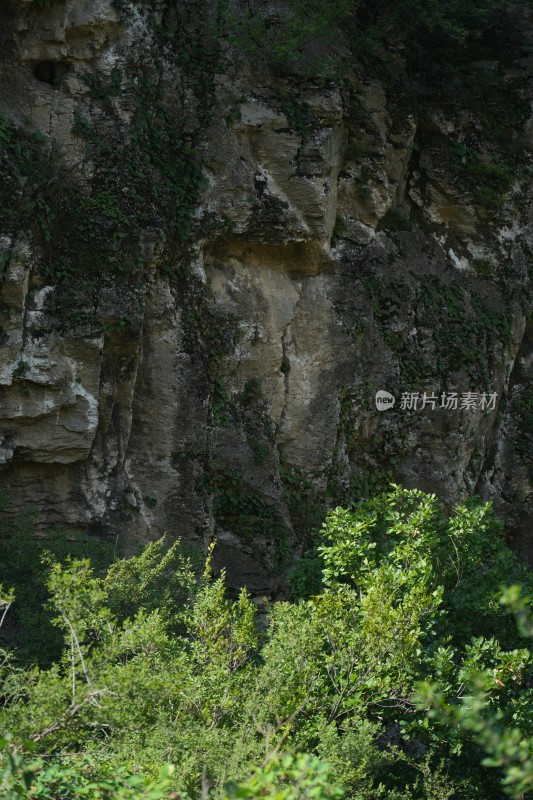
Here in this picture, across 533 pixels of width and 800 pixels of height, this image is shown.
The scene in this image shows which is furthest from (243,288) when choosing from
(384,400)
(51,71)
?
(51,71)

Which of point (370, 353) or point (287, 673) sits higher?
point (370, 353)

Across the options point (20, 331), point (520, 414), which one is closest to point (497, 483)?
point (520, 414)

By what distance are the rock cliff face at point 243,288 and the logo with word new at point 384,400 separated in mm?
112

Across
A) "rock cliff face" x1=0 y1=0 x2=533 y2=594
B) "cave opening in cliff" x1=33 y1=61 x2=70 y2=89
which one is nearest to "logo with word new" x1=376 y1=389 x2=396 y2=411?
"rock cliff face" x1=0 y1=0 x2=533 y2=594

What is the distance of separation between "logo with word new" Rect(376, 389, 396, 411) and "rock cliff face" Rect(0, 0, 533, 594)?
4.4 inches

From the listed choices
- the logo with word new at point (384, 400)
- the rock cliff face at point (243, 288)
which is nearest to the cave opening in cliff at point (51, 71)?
the rock cliff face at point (243, 288)

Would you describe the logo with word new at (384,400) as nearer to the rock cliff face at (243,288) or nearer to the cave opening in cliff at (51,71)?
the rock cliff face at (243,288)

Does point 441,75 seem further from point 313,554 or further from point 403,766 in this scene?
point 403,766

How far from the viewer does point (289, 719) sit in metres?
5.52

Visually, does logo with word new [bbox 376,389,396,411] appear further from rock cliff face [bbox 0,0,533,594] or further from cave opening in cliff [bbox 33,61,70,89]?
cave opening in cliff [bbox 33,61,70,89]

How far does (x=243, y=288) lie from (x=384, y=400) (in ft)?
9.17

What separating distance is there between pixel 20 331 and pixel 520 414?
8.96m

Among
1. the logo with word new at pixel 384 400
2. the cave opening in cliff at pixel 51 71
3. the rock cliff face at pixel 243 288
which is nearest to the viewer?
the rock cliff face at pixel 243 288

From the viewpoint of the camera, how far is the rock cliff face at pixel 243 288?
9.61m
